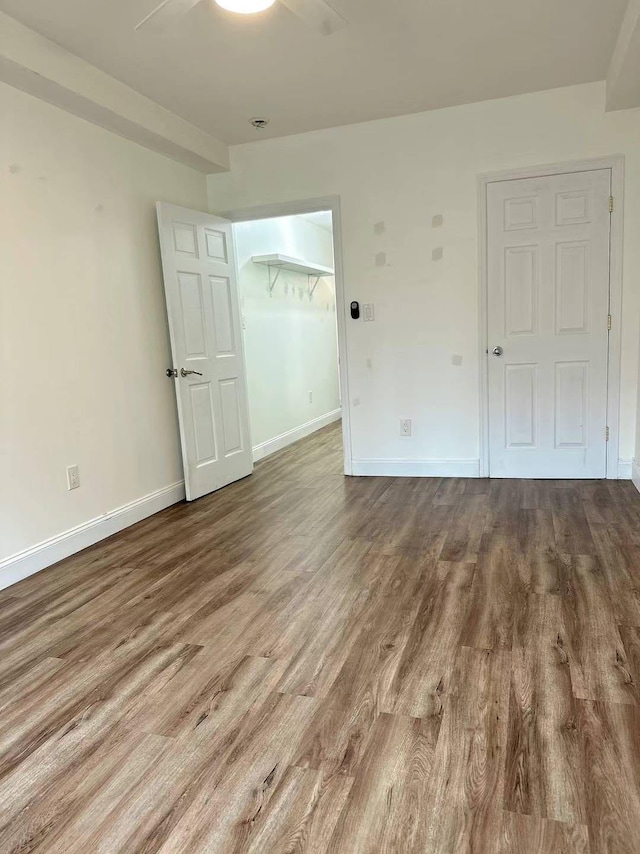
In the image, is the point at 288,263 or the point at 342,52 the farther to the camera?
the point at 288,263

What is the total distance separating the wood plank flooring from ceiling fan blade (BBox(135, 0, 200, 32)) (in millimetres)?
2280

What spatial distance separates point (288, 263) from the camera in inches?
221

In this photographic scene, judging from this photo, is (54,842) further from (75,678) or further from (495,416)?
(495,416)

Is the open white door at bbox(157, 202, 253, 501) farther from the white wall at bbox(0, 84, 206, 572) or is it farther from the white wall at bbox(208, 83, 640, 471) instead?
the white wall at bbox(208, 83, 640, 471)

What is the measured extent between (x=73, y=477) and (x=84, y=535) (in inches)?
13.5

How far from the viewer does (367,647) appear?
2.06 meters

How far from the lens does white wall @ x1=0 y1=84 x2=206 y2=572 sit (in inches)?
111

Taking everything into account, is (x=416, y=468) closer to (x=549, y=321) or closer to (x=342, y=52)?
(x=549, y=321)

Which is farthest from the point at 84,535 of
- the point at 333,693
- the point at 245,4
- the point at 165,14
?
the point at 245,4

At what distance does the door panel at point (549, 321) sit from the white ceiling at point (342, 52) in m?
0.71

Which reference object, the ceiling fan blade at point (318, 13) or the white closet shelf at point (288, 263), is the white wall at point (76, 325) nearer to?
the white closet shelf at point (288, 263)

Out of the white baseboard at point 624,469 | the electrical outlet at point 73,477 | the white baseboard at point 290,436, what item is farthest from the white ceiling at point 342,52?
the white baseboard at point 290,436

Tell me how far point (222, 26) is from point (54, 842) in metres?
3.15

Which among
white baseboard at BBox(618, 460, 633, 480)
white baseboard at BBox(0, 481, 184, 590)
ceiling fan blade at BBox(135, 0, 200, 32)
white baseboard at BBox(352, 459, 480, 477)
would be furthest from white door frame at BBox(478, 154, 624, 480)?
ceiling fan blade at BBox(135, 0, 200, 32)
